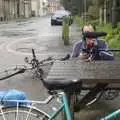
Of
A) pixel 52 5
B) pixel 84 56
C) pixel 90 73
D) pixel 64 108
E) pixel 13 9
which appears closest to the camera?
pixel 64 108

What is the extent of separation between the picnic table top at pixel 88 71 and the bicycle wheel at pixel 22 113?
73 centimetres

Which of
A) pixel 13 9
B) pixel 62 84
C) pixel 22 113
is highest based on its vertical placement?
pixel 13 9

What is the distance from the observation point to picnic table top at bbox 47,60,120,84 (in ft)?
18.1

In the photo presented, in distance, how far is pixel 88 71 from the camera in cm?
606

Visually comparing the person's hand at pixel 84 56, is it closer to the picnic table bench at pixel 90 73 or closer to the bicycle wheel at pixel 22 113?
the picnic table bench at pixel 90 73

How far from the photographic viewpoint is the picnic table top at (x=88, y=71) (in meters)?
5.53

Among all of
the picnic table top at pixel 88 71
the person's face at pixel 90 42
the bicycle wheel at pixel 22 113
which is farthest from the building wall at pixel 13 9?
the bicycle wheel at pixel 22 113

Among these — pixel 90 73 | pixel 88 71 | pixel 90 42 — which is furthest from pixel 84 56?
pixel 90 73

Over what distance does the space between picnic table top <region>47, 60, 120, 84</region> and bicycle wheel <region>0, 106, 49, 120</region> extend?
730 millimetres

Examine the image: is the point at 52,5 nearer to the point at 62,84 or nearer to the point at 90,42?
the point at 90,42

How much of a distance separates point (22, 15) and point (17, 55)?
254 feet

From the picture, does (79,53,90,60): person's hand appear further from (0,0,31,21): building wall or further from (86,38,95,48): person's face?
(0,0,31,21): building wall

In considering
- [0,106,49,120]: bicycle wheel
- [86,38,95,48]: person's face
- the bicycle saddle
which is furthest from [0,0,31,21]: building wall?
the bicycle saddle

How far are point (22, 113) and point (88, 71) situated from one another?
5.84 feet
